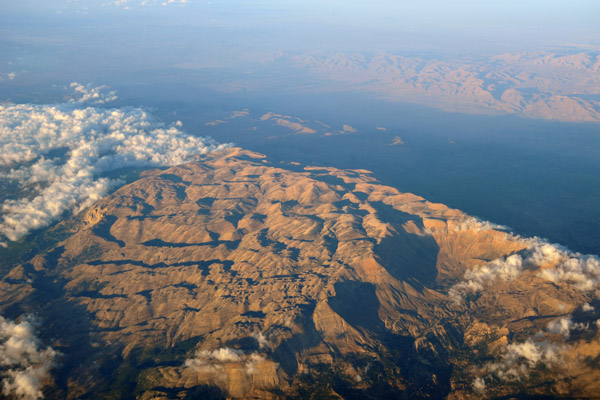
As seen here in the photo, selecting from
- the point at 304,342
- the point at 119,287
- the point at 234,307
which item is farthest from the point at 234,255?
the point at 304,342

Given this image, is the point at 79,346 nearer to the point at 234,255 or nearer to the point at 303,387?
the point at 234,255

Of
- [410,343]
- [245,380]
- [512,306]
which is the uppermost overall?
[512,306]

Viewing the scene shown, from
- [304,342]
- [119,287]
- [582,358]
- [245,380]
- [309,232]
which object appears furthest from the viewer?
[309,232]

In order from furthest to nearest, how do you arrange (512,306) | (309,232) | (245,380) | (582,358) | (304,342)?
(309,232) < (512,306) < (304,342) < (245,380) < (582,358)

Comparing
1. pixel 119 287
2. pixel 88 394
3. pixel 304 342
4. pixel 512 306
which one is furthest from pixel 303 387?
pixel 119 287

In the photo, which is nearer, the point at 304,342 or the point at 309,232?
the point at 304,342

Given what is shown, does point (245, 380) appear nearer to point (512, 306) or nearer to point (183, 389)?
point (183, 389)

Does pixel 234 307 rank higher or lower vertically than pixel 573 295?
lower
